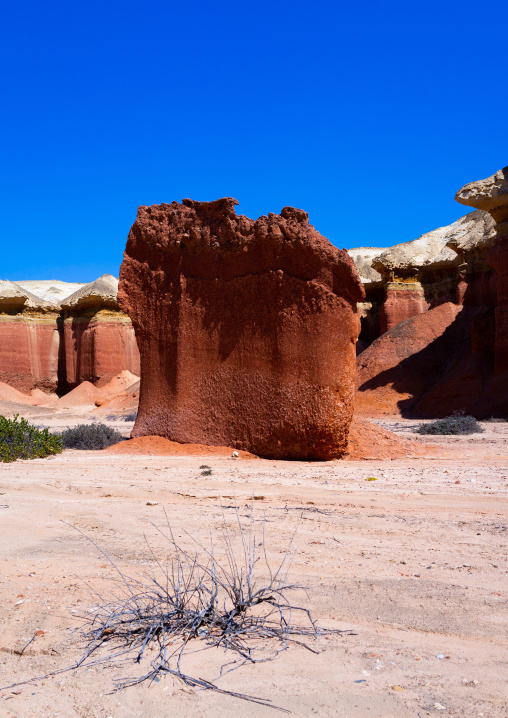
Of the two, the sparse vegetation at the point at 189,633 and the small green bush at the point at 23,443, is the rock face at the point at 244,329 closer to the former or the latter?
the small green bush at the point at 23,443

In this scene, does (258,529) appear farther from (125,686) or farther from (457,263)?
(457,263)

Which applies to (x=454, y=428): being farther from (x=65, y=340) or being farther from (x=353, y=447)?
(x=65, y=340)

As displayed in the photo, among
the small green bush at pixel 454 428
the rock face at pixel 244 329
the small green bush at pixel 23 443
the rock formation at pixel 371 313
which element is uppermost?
the rock formation at pixel 371 313

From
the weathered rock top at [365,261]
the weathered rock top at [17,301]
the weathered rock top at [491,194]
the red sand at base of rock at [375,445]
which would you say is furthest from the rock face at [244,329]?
the weathered rock top at [365,261]

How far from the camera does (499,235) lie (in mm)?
18250

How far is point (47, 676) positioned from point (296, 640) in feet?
2.99

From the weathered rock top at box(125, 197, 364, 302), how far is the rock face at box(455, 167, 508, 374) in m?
11.4

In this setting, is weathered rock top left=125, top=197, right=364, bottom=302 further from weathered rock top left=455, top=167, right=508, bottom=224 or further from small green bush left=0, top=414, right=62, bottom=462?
weathered rock top left=455, top=167, right=508, bottom=224

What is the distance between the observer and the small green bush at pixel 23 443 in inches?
310

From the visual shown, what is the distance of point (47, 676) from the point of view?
6.42 feet

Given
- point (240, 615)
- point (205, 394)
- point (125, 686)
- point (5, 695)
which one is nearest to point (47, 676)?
point (5, 695)

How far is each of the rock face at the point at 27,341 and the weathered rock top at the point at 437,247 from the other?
1946 centimetres

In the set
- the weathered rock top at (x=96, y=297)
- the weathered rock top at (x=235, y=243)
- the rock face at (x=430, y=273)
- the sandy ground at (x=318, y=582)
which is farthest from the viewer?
the weathered rock top at (x=96, y=297)

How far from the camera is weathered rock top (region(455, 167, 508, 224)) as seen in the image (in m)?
18.3
